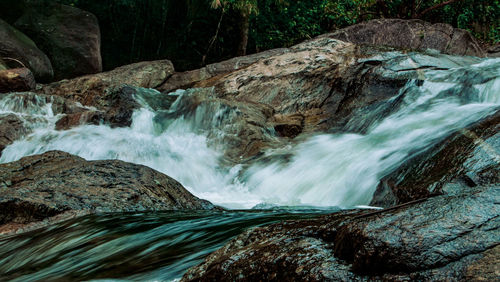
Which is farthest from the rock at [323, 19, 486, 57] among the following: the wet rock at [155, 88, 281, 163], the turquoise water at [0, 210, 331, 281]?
the turquoise water at [0, 210, 331, 281]

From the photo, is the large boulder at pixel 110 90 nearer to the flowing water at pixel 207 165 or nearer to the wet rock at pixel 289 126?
the flowing water at pixel 207 165

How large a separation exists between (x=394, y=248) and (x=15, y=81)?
11683 millimetres

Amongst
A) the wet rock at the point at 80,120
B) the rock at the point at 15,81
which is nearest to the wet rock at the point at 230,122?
the wet rock at the point at 80,120

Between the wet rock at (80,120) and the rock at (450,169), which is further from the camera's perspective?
the wet rock at (80,120)

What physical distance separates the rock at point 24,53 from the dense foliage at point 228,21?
2.37 m

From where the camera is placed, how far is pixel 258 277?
2.15 m

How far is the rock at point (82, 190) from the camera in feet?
16.2

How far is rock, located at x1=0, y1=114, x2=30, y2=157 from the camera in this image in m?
9.23

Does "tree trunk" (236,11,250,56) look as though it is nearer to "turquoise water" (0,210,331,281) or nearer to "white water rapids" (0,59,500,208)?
"white water rapids" (0,59,500,208)

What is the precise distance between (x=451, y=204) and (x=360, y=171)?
441 cm

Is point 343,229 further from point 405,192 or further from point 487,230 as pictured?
point 405,192

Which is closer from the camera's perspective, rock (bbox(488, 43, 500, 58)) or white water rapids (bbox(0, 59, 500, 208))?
white water rapids (bbox(0, 59, 500, 208))

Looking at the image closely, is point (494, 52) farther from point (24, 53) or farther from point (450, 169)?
point (24, 53)

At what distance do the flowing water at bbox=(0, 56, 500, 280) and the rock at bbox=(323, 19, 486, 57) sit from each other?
248 centimetres
